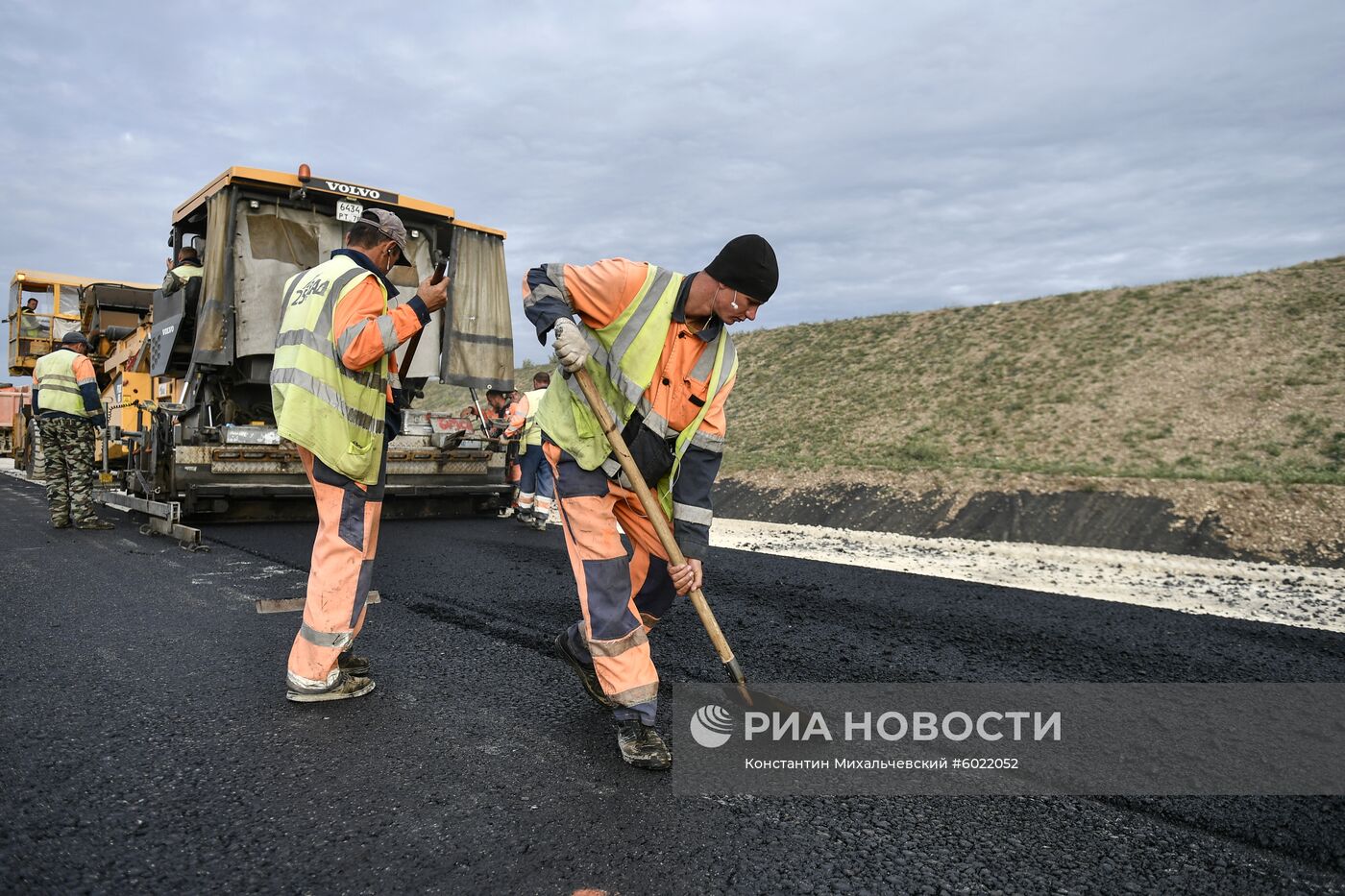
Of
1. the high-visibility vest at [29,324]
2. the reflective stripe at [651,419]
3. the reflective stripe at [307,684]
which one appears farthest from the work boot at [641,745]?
the high-visibility vest at [29,324]

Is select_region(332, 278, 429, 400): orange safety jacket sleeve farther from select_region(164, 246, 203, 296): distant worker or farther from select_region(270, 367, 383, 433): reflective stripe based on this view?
select_region(164, 246, 203, 296): distant worker

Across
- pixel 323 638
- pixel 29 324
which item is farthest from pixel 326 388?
pixel 29 324

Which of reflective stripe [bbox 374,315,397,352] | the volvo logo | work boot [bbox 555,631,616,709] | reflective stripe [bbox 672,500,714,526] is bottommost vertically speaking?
work boot [bbox 555,631,616,709]

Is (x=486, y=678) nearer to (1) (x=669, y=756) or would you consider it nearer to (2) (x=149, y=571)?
(1) (x=669, y=756)

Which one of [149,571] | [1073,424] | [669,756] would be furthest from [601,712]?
[1073,424]

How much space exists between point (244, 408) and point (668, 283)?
6774mm

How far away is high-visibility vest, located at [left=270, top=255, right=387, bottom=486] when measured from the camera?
10.0 feet

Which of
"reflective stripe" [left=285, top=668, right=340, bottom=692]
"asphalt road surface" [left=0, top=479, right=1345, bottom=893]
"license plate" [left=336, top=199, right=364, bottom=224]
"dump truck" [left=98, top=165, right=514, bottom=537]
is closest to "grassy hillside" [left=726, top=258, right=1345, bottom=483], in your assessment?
"dump truck" [left=98, top=165, right=514, bottom=537]

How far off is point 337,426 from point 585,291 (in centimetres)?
103

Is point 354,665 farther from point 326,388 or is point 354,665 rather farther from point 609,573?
point 609,573

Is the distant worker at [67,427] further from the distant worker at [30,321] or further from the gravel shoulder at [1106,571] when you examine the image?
the distant worker at [30,321]

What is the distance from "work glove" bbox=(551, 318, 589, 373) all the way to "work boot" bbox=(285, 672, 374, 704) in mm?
1402

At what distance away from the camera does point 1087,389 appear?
63.2 feet

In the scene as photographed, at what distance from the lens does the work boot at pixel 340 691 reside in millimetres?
2998
